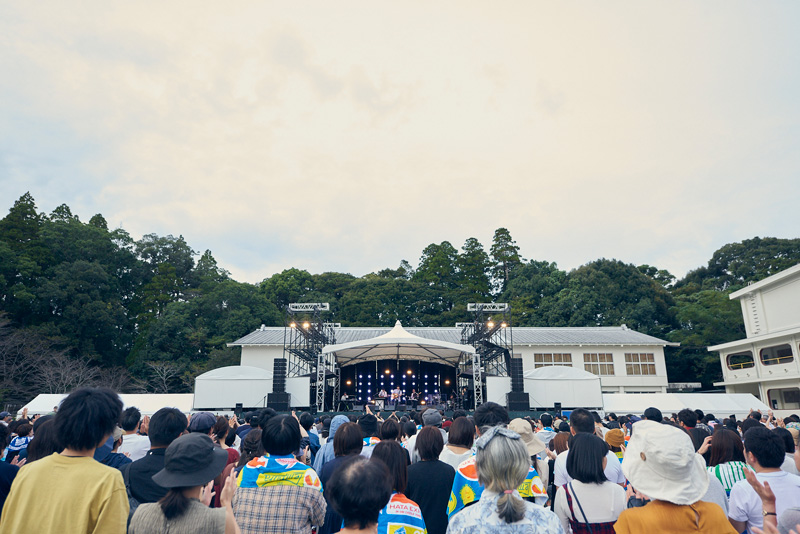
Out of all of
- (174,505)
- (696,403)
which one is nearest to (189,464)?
(174,505)

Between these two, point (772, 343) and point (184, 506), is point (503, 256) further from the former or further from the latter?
point (184, 506)

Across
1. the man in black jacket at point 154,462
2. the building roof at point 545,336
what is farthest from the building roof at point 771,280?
the man in black jacket at point 154,462

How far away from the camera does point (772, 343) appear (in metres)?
22.1

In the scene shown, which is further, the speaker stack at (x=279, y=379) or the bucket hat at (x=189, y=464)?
the speaker stack at (x=279, y=379)

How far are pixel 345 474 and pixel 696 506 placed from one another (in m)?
1.39

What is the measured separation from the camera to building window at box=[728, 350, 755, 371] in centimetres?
2453

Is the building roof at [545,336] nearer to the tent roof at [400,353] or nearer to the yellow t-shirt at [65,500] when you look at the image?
the tent roof at [400,353]

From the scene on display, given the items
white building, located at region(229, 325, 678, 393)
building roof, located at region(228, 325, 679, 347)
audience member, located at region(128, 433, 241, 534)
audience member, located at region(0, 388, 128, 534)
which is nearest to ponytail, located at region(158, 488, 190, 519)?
audience member, located at region(128, 433, 241, 534)

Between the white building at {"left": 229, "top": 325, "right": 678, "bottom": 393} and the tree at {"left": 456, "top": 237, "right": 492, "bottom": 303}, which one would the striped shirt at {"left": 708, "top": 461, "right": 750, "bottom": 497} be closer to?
the white building at {"left": 229, "top": 325, "right": 678, "bottom": 393}

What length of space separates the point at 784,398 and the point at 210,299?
109 ft

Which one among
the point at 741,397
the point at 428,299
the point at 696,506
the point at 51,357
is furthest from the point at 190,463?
the point at 428,299

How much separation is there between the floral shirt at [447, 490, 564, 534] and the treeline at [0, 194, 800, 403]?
26570 millimetres

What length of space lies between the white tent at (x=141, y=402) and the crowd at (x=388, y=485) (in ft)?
49.4

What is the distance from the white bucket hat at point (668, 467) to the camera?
1.79m
